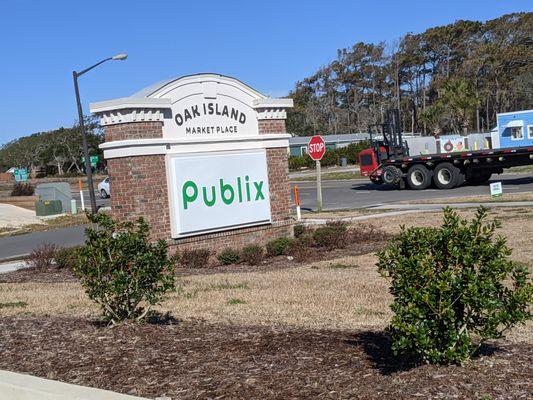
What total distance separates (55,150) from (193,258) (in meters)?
87.0

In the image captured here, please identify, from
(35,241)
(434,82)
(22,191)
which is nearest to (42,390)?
(35,241)

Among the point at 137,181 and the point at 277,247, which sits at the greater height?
the point at 137,181

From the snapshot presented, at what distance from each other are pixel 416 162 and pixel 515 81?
5273 cm

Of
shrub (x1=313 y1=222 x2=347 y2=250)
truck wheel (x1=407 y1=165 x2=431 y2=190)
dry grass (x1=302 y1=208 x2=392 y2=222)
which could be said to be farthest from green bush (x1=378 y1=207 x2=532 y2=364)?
truck wheel (x1=407 y1=165 x2=431 y2=190)

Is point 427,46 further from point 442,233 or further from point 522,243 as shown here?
point 442,233

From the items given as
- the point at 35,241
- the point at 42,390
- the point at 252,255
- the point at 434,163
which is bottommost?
the point at 35,241

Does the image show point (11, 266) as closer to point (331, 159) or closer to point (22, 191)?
point (22, 191)

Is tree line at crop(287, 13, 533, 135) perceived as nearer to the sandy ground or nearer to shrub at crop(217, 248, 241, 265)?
the sandy ground

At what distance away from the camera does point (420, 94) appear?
99.2m

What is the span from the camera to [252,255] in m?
14.2

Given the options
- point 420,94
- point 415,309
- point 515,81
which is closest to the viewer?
point 415,309

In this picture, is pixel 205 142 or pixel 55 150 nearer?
pixel 205 142

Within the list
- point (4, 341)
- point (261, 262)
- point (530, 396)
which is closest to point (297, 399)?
point (530, 396)

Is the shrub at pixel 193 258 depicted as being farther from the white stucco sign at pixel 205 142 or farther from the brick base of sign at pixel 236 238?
the white stucco sign at pixel 205 142
